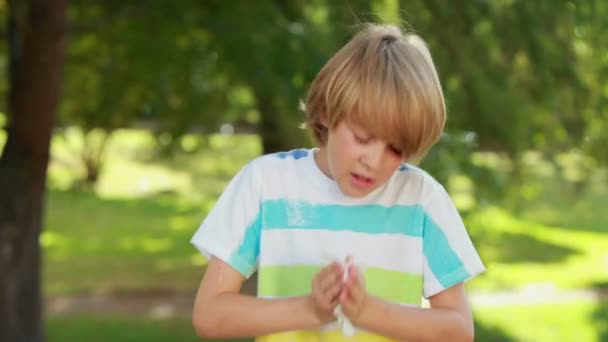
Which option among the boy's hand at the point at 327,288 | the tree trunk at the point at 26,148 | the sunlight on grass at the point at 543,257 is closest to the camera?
the boy's hand at the point at 327,288

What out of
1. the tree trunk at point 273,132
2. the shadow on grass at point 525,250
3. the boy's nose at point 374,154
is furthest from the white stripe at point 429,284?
the shadow on grass at point 525,250

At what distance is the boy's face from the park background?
1.05 metres

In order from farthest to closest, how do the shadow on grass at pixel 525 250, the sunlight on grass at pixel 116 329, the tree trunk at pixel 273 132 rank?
1. the shadow on grass at pixel 525 250
2. the sunlight on grass at pixel 116 329
3. the tree trunk at pixel 273 132

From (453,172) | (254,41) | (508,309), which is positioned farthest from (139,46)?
(508,309)

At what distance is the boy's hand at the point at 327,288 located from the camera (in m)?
1.55

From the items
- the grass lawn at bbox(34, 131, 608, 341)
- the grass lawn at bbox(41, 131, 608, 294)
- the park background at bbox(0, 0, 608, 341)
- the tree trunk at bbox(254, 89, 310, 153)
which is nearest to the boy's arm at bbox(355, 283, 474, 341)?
the park background at bbox(0, 0, 608, 341)

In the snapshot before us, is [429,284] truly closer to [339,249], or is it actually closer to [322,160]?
[339,249]

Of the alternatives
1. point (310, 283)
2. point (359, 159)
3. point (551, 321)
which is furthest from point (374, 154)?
point (551, 321)

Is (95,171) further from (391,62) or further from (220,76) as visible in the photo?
(391,62)

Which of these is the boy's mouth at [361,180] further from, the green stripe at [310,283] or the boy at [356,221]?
the green stripe at [310,283]

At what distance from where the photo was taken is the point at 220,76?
783 centimetres

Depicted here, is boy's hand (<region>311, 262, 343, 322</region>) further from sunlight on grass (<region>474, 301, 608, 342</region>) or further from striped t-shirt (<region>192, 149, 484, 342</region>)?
sunlight on grass (<region>474, 301, 608, 342</region>)

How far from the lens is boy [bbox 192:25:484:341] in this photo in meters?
1.65

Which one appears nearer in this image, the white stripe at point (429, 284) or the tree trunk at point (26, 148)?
the white stripe at point (429, 284)
